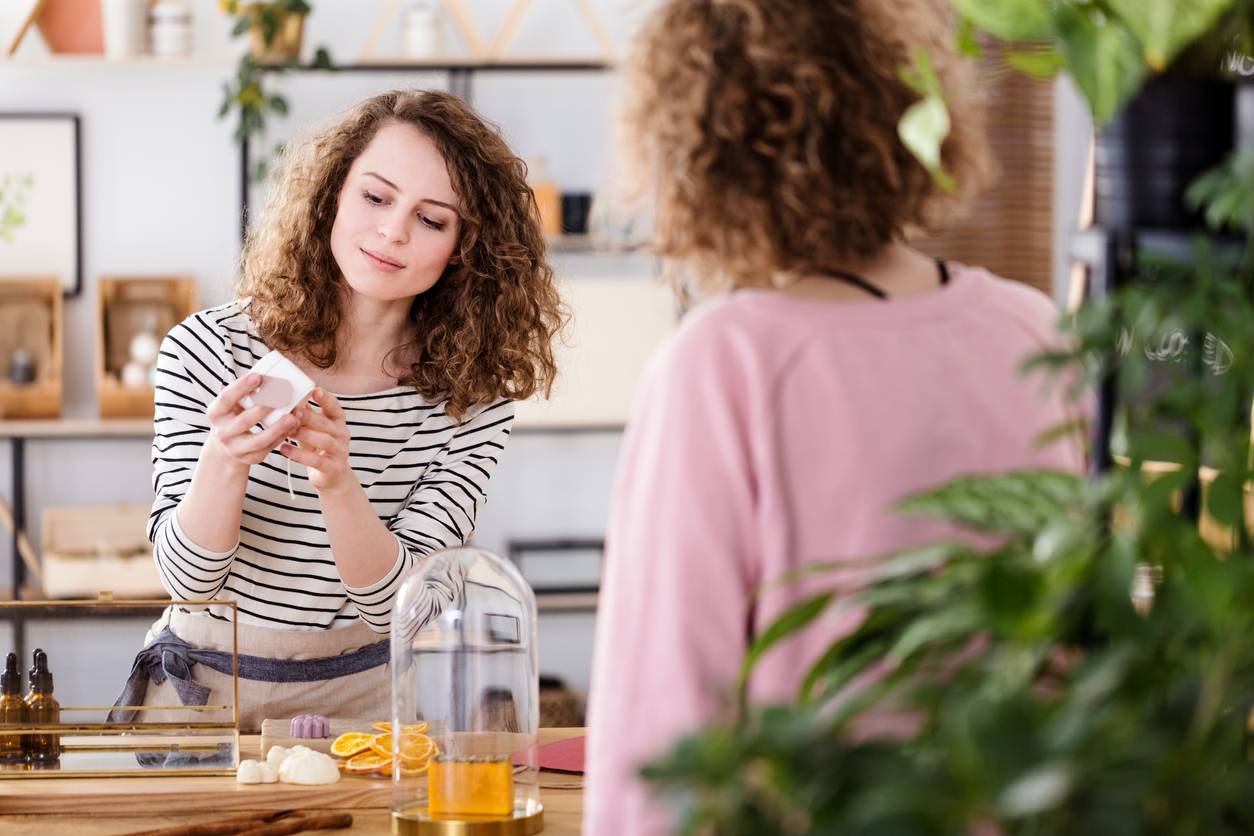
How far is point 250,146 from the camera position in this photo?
4457mm

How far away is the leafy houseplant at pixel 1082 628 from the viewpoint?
2.26ft

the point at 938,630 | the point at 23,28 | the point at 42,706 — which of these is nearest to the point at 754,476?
the point at 938,630

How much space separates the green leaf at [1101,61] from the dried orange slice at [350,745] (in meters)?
1.20

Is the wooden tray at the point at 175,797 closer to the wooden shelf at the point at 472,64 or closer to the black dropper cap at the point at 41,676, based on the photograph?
the black dropper cap at the point at 41,676

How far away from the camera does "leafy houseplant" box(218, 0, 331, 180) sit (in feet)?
13.6

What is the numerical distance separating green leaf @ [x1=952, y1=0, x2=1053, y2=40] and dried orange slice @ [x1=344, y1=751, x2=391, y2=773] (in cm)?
116

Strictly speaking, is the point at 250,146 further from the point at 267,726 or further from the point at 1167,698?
the point at 1167,698

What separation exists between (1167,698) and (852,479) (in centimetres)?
33

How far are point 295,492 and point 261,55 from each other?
241 cm

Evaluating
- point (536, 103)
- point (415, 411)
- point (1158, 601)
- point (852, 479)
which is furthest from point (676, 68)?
point (536, 103)

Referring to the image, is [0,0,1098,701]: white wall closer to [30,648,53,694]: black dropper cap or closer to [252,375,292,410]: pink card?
[252,375,292,410]: pink card

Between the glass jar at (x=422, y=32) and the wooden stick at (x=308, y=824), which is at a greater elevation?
the glass jar at (x=422, y=32)

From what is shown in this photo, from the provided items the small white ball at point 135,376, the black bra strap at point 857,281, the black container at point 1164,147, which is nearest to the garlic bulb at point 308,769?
the black bra strap at point 857,281

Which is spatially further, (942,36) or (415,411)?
(415,411)
